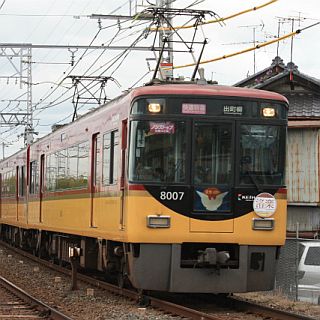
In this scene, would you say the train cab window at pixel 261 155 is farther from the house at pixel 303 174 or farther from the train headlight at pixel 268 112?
the house at pixel 303 174

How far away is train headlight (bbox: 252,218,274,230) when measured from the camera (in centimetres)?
1141

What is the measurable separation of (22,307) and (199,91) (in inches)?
156

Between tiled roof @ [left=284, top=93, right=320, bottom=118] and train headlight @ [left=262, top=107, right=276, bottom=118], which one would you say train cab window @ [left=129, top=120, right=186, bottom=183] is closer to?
train headlight @ [left=262, top=107, right=276, bottom=118]

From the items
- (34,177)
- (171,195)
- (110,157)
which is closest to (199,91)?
(171,195)

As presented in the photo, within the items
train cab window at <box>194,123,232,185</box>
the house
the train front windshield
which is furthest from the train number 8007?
the house

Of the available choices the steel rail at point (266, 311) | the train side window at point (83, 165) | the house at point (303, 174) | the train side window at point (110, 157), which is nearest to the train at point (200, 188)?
the train side window at point (110, 157)

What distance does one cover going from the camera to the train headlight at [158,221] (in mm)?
11047

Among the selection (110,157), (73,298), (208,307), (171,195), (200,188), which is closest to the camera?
(171,195)

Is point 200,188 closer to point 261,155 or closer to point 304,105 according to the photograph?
point 261,155

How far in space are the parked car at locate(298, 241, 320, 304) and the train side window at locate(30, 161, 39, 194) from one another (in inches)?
328

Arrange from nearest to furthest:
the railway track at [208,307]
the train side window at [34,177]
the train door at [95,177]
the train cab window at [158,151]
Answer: the railway track at [208,307] → the train cab window at [158,151] → the train door at [95,177] → the train side window at [34,177]

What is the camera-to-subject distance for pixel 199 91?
11.5 meters

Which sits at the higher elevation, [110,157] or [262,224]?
[110,157]

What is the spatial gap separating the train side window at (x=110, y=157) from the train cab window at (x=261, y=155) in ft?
6.17
